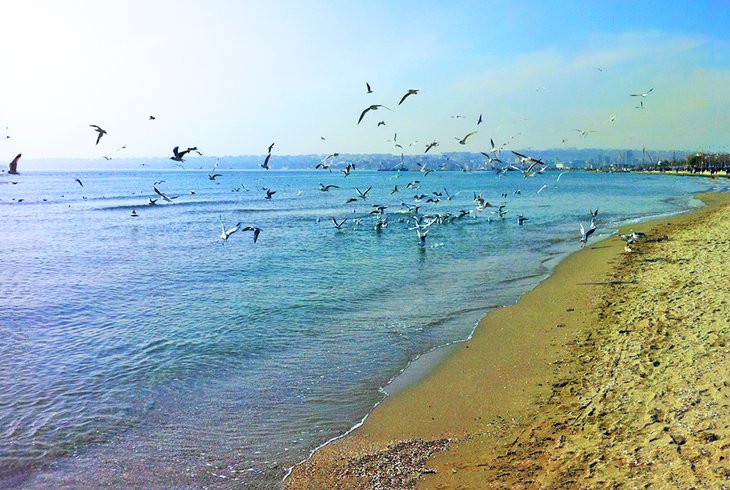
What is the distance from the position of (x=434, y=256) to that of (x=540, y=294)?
33.8 feet

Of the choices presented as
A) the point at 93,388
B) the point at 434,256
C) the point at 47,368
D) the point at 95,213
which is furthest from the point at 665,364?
the point at 95,213

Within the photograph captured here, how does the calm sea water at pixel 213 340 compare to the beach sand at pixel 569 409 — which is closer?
the beach sand at pixel 569 409

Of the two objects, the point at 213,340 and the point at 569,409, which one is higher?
the point at 569,409

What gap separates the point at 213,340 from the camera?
14.1 m

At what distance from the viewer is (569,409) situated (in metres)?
7.96

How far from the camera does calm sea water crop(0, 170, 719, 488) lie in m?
8.38

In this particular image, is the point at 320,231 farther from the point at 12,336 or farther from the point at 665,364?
the point at 665,364

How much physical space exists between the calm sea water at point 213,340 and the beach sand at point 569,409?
1063 millimetres

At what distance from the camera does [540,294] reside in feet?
56.9

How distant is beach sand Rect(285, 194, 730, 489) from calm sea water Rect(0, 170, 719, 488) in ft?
3.49

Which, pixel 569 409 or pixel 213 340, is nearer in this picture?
pixel 569 409

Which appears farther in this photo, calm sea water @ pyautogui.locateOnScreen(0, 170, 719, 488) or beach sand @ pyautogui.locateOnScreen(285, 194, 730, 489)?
calm sea water @ pyautogui.locateOnScreen(0, 170, 719, 488)

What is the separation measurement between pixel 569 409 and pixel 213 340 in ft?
32.0

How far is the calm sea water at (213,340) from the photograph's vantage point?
330 inches
